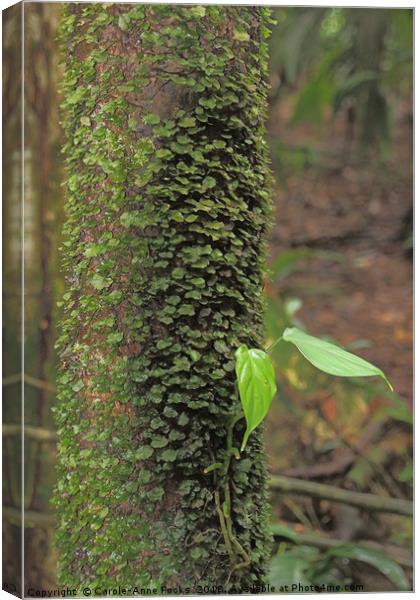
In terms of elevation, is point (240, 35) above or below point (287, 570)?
above

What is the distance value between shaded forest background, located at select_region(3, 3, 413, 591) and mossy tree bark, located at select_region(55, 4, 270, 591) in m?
0.11

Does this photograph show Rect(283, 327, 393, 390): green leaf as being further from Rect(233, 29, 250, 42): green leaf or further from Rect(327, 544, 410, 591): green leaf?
Answer: Rect(327, 544, 410, 591): green leaf

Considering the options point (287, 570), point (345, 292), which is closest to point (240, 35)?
point (287, 570)

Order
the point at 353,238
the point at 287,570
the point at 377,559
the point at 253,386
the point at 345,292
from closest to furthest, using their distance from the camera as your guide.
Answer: the point at 253,386 < the point at 287,570 < the point at 377,559 < the point at 345,292 < the point at 353,238

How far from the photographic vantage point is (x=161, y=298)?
1017 millimetres

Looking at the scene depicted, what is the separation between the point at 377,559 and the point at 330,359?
788mm

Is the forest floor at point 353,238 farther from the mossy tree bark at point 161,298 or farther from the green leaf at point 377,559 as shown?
the mossy tree bark at point 161,298

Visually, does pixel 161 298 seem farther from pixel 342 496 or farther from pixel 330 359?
pixel 342 496

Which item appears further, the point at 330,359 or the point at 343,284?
the point at 343,284

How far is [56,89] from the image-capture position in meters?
1.20

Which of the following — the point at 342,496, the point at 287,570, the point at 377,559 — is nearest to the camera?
the point at 287,570

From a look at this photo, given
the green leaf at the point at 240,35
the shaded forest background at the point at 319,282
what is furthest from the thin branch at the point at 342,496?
the green leaf at the point at 240,35

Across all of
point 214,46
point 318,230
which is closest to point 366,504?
point 214,46

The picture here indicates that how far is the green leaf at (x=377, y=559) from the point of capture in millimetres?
1588
